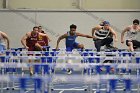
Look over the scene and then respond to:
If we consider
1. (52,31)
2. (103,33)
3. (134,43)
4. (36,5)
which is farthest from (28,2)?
(134,43)

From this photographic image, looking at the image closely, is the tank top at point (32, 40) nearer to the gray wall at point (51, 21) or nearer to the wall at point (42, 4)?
the gray wall at point (51, 21)

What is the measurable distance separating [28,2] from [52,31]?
1.85 metres

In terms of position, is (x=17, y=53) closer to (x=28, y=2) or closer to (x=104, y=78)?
(x=104, y=78)

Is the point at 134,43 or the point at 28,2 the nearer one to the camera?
the point at 134,43

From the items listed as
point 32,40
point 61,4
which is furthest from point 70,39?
point 61,4

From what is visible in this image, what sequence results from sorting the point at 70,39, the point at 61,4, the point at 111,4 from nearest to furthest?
the point at 70,39, the point at 111,4, the point at 61,4

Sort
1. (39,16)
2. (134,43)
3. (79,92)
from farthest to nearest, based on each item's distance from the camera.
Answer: (39,16), (134,43), (79,92)

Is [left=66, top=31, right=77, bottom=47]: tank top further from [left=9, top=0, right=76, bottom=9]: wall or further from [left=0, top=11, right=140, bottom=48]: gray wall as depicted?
[left=9, top=0, right=76, bottom=9]: wall

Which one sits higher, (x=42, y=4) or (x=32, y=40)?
(x=42, y=4)

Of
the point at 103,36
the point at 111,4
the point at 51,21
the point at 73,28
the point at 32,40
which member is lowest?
the point at 32,40

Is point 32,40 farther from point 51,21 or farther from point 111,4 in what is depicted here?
point 111,4

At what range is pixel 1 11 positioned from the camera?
1942 centimetres

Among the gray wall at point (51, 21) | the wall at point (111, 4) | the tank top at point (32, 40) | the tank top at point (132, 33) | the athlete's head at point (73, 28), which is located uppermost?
the wall at point (111, 4)

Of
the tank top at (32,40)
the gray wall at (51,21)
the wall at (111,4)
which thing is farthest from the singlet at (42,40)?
the wall at (111,4)
